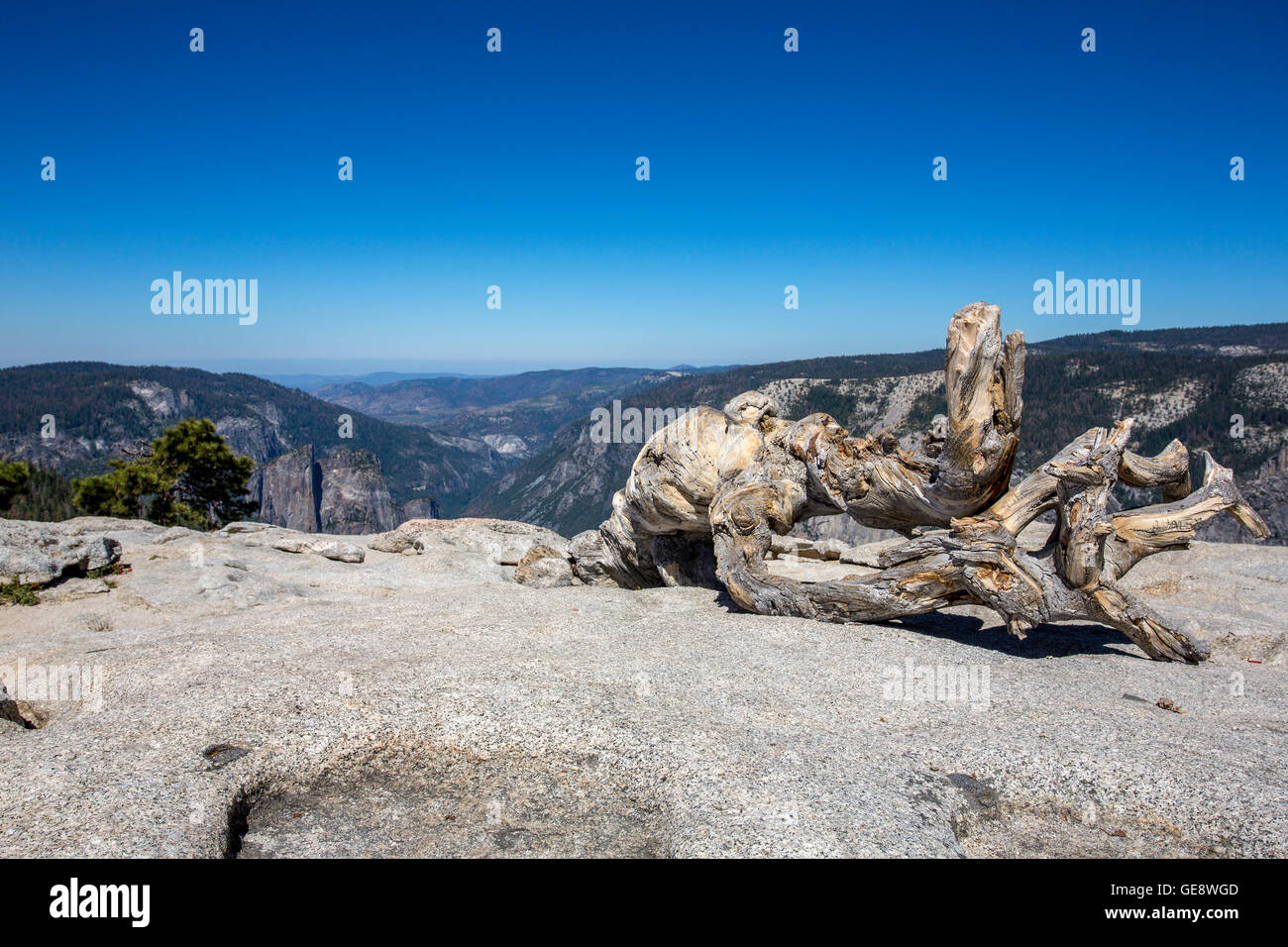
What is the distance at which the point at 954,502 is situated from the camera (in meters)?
13.2

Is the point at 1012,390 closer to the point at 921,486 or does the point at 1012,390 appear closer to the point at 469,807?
the point at 921,486

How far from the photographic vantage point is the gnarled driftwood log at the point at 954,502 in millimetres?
11516

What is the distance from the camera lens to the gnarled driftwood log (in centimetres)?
1152

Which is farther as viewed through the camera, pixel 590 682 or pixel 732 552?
pixel 732 552

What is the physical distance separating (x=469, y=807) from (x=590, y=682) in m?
2.86

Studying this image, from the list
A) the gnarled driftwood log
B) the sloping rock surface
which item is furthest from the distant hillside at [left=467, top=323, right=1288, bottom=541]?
the sloping rock surface

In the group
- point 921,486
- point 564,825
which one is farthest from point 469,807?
point 921,486
